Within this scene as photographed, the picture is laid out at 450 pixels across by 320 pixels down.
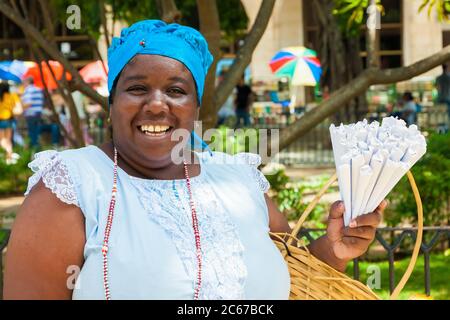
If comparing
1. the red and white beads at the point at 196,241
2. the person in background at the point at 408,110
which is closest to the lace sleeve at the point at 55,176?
the red and white beads at the point at 196,241

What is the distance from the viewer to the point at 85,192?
2277 millimetres

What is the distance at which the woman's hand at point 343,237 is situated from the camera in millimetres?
2366

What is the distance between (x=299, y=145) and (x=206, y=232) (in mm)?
14074

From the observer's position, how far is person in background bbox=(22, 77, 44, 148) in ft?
53.4

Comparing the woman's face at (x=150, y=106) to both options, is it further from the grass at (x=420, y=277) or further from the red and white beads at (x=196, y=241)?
the grass at (x=420, y=277)

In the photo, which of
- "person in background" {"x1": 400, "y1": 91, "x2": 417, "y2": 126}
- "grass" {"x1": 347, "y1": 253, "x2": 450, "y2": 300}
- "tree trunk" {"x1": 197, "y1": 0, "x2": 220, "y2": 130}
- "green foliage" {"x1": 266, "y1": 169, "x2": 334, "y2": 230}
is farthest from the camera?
"person in background" {"x1": 400, "y1": 91, "x2": 417, "y2": 126}

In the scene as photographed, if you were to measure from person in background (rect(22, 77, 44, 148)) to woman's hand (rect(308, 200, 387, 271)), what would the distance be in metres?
14.2

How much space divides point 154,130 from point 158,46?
24cm

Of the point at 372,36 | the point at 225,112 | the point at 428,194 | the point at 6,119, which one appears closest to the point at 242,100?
the point at 225,112

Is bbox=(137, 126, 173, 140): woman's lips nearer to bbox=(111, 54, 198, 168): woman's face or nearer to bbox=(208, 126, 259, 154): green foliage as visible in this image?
bbox=(111, 54, 198, 168): woman's face

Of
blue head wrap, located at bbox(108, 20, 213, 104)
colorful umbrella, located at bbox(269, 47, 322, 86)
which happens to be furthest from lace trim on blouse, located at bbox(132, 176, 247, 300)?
colorful umbrella, located at bbox(269, 47, 322, 86)

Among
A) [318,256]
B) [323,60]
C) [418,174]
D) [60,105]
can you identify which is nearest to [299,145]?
[323,60]

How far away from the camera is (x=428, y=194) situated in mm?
7145
